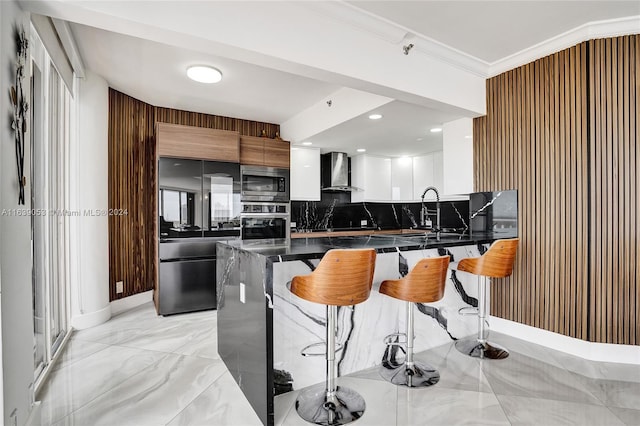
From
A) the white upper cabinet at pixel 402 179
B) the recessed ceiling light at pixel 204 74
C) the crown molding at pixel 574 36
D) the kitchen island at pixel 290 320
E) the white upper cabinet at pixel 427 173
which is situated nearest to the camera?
the kitchen island at pixel 290 320

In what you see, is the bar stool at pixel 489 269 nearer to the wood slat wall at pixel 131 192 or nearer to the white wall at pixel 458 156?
the white wall at pixel 458 156

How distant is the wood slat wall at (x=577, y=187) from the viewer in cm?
256

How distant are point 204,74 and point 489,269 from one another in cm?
316

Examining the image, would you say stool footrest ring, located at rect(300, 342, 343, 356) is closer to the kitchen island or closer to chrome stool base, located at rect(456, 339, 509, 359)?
the kitchen island

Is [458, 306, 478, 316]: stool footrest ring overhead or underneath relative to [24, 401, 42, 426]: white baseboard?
overhead

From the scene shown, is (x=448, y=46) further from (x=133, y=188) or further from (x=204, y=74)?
(x=133, y=188)

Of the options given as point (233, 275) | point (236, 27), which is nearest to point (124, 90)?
point (236, 27)

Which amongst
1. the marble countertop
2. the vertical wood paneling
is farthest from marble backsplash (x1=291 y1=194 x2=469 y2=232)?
the vertical wood paneling

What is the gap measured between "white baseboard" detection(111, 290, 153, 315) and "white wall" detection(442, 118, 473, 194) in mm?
3970

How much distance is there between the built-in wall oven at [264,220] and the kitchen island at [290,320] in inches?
75.4

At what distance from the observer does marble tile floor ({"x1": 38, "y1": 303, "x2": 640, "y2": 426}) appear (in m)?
1.89

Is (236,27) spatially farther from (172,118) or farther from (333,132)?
(172,118)

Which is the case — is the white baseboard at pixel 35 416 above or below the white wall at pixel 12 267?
below

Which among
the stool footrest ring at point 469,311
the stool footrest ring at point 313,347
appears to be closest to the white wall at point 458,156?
the stool footrest ring at point 469,311
